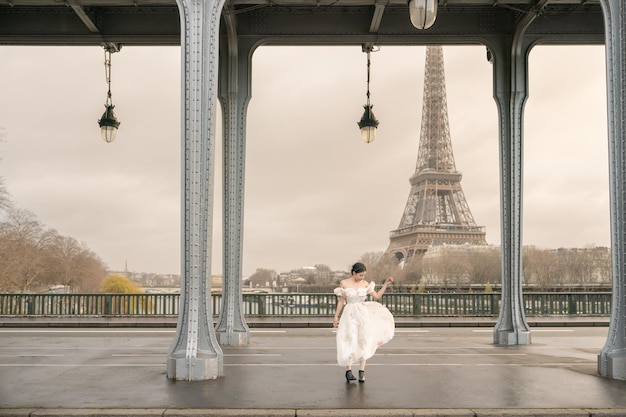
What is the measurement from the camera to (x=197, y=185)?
36.0 feet

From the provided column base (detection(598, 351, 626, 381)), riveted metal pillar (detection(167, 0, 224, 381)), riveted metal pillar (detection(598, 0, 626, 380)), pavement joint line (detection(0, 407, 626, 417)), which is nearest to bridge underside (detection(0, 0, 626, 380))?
riveted metal pillar (detection(598, 0, 626, 380))

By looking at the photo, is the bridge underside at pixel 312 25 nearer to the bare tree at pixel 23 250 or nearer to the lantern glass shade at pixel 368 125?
the lantern glass shade at pixel 368 125

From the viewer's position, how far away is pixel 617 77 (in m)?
11.2

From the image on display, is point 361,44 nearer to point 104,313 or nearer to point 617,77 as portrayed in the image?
point 617,77

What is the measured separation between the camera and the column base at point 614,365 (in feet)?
35.7

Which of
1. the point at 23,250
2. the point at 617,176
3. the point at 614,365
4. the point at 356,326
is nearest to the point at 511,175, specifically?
the point at 617,176

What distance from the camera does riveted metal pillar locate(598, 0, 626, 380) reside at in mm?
11016

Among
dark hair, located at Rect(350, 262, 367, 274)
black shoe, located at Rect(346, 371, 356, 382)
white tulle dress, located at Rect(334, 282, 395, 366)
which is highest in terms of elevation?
dark hair, located at Rect(350, 262, 367, 274)

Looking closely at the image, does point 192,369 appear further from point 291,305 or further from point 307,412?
point 291,305

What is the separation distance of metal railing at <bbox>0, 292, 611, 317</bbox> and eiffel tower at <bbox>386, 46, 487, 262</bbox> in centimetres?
4788

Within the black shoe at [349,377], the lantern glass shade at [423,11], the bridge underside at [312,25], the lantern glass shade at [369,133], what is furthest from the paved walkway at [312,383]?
the bridge underside at [312,25]

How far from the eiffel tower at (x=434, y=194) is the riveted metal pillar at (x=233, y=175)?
61000mm

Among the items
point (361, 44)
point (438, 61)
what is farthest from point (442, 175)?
point (361, 44)

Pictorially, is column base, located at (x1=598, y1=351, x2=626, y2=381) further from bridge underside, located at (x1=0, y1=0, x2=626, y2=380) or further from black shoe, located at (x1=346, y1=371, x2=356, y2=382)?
bridge underside, located at (x1=0, y1=0, x2=626, y2=380)
